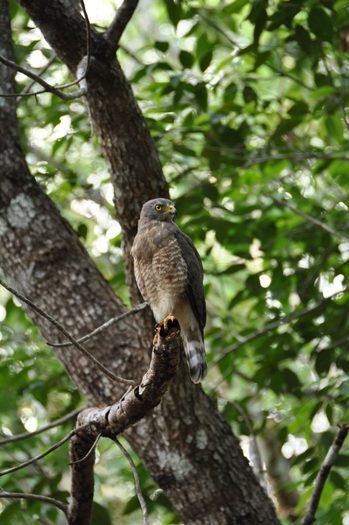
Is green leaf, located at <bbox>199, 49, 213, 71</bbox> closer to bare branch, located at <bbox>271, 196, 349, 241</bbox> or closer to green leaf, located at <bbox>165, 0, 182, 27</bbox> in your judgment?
green leaf, located at <bbox>165, 0, 182, 27</bbox>

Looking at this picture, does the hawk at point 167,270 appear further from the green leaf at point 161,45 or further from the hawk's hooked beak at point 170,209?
the green leaf at point 161,45

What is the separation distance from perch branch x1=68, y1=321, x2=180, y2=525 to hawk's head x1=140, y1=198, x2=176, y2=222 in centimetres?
107

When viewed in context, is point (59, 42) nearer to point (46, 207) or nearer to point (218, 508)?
point (46, 207)

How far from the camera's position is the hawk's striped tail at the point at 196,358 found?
4019 millimetres

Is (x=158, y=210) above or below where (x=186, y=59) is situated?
below

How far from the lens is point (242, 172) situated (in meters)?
5.71

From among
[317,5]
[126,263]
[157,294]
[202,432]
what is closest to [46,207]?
[126,263]

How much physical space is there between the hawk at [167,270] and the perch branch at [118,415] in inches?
31.8

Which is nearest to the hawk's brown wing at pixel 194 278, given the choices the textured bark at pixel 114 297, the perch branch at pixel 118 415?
the textured bark at pixel 114 297

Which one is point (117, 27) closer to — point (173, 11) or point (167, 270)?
point (173, 11)

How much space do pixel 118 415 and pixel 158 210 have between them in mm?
1276

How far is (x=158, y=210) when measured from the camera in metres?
4.13

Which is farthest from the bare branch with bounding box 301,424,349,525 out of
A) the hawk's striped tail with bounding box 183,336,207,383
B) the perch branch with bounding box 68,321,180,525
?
the hawk's striped tail with bounding box 183,336,207,383

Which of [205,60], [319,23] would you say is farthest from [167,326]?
[205,60]
